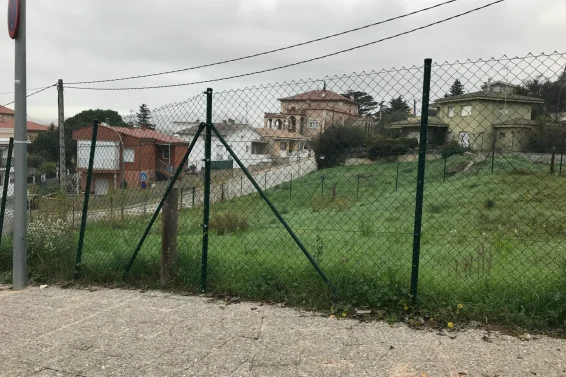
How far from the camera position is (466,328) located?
3.76 meters

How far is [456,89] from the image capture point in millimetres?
3877

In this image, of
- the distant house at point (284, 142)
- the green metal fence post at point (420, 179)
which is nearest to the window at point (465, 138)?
the green metal fence post at point (420, 179)

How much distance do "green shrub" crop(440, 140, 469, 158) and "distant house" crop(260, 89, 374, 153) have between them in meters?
0.69

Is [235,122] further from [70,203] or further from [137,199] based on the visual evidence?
[70,203]

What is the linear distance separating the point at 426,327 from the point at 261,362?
147 cm

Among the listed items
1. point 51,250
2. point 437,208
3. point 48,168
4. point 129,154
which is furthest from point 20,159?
point 437,208

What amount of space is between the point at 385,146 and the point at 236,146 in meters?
1.54

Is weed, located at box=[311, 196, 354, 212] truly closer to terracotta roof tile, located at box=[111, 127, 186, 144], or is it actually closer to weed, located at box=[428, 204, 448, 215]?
terracotta roof tile, located at box=[111, 127, 186, 144]

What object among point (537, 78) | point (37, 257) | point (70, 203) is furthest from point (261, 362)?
point (70, 203)

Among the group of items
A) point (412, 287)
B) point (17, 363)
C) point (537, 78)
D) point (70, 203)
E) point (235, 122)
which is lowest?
point (17, 363)

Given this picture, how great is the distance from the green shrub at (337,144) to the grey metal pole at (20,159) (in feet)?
11.6

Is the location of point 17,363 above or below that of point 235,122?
below

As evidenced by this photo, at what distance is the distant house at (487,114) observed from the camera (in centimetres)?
375

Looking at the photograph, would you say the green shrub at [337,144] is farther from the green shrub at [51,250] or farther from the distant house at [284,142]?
the green shrub at [51,250]
